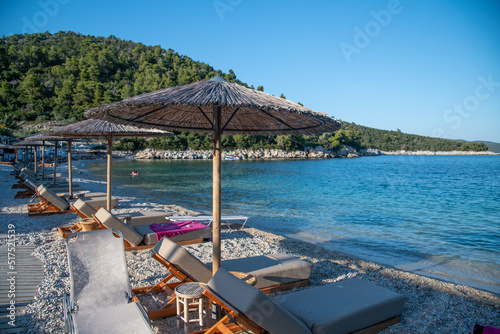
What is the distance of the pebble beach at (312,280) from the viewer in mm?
3414

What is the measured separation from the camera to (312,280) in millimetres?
4727

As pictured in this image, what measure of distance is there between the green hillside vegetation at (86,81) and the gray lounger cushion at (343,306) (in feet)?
175

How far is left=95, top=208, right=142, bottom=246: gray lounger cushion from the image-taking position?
521cm

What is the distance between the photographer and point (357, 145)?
120 metres

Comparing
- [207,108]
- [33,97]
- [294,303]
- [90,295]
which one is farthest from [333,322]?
[33,97]

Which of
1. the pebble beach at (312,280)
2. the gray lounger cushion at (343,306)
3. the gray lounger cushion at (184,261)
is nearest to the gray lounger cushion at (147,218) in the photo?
the pebble beach at (312,280)

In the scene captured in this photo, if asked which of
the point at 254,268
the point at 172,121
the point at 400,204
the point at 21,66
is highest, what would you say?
the point at 21,66

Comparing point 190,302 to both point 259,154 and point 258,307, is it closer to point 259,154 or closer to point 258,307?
point 258,307

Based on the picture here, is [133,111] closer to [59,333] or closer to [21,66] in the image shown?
[59,333]

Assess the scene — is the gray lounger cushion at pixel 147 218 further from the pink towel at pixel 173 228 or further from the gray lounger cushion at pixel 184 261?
the gray lounger cushion at pixel 184 261

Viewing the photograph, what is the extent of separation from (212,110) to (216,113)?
3.01 ft

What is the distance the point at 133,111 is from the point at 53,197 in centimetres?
605

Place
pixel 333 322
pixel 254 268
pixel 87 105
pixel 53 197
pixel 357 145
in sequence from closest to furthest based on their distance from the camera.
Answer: pixel 333 322, pixel 254 268, pixel 53 197, pixel 87 105, pixel 357 145

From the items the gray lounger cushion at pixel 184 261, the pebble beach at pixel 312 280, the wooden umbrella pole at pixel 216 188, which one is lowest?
the pebble beach at pixel 312 280
